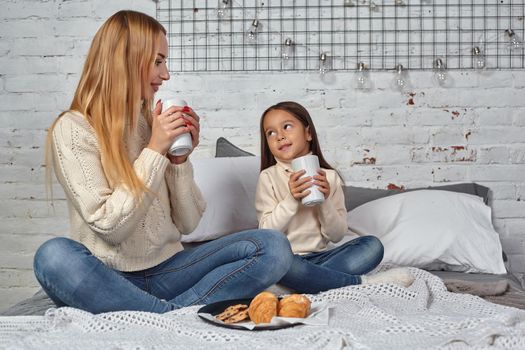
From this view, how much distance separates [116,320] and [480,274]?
123 centimetres

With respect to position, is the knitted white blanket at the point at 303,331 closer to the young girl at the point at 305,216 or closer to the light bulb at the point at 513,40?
the young girl at the point at 305,216

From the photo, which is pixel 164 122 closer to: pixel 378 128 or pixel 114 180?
pixel 114 180

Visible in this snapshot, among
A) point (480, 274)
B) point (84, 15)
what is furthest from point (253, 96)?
point (480, 274)

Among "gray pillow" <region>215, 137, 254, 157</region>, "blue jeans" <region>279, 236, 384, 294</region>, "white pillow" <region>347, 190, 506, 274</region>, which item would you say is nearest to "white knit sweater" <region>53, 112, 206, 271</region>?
"blue jeans" <region>279, 236, 384, 294</region>

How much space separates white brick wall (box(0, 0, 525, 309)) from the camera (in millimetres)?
2945

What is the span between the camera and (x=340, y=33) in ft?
9.70

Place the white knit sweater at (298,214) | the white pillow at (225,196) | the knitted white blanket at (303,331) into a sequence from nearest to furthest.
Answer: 1. the knitted white blanket at (303,331)
2. the white knit sweater at (298,214)
3. the white pillow at (225,196)

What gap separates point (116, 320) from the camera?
1.56 metres

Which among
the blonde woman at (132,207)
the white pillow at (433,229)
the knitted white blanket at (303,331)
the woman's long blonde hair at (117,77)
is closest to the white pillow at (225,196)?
the white pillow at (433,229)

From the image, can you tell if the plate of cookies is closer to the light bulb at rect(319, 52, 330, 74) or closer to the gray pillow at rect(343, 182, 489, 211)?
the gray pillow at rect(343, 182, 489, 211)

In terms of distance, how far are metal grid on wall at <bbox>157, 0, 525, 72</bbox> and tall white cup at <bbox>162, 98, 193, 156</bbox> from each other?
3.86 feet

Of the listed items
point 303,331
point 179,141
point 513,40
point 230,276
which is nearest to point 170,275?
point 230,276

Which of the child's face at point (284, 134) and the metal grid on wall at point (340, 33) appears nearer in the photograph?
the child's face at point (284, 134)

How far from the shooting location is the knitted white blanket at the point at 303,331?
1.33 meters
